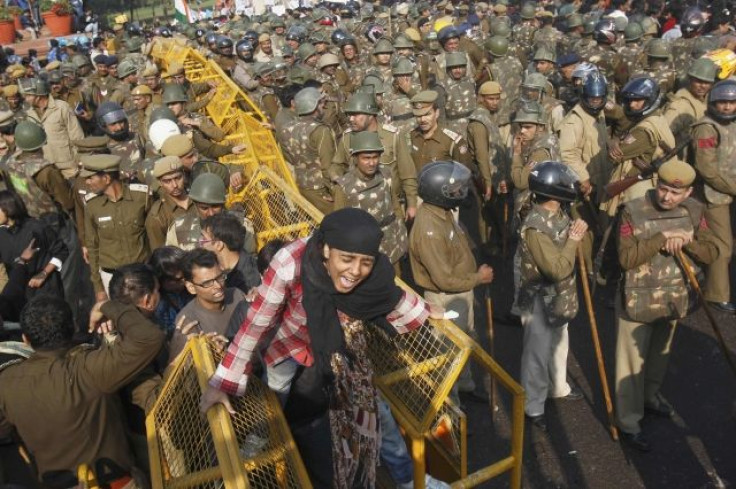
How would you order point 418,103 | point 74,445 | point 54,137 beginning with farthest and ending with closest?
point 54,137, point 418,103, point 74,445

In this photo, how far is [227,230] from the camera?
4.62m

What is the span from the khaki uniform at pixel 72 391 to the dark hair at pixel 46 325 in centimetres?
5

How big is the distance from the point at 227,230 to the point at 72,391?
5.73ft

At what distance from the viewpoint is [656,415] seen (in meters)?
5.02

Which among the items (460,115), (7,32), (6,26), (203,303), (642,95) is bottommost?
(7,32)

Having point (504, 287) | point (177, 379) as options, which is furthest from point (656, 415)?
point (177, 379)

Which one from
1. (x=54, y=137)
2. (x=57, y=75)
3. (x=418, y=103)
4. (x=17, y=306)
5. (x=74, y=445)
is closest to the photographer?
(x=74, y=445)

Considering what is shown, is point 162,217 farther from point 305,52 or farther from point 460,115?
point 305,52

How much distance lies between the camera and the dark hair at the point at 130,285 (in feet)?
12.7

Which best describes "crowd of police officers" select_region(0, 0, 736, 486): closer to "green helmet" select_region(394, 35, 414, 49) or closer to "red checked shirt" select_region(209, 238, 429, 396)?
"green helmet" select_region(394, 35, 414, 49)

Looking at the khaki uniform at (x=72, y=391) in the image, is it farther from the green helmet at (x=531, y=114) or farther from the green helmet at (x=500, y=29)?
the green helmet at (x=500, y=29)

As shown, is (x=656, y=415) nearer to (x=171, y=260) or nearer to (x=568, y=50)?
(x=171, y=260)

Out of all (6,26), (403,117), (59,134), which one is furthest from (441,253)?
(6,26)

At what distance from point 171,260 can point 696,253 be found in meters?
3.85
